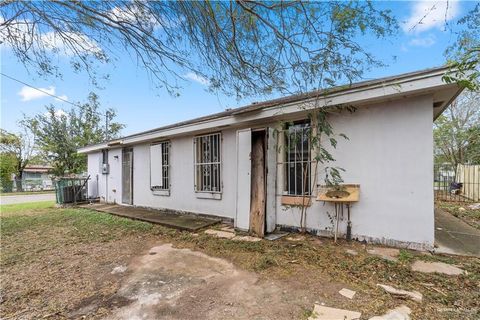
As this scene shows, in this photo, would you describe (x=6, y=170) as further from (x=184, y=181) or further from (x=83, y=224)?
(x=184, y=181)

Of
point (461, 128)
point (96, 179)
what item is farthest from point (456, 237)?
point (461, 128)

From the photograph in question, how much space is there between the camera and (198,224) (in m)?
5.80

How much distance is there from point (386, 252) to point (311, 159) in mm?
1968

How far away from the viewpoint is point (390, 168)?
3963 millimetres

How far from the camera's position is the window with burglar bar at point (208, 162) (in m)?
6.47

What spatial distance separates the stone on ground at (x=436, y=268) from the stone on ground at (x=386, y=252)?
0.28m

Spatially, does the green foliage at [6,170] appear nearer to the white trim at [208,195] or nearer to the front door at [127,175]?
the front door at [127,175]

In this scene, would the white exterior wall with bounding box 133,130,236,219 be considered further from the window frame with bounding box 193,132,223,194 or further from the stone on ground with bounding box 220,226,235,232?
the stone on ground with bounding box 220,226,235,232

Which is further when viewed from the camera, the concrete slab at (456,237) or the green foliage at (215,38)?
the concrete slab at (456,237)

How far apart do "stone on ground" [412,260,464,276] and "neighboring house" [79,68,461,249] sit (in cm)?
55

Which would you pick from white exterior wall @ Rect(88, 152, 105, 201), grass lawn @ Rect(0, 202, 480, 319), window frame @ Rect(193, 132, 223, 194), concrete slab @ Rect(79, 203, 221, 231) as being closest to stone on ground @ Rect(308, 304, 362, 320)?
grass lawn @ Rect(0, 202, 480, 319)

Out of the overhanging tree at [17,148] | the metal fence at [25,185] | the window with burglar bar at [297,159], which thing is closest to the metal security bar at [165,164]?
the window with burglar bar at [297,159]

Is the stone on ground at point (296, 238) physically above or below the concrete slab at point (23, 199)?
above

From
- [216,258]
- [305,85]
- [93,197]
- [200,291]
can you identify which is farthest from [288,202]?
[93,197]
